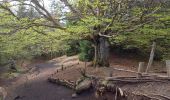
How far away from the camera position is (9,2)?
16.2 metres

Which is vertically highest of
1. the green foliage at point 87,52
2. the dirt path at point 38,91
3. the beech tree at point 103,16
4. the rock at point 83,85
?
the beech tree at point 103,16

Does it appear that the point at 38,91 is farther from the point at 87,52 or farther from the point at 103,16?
the point at 87,52

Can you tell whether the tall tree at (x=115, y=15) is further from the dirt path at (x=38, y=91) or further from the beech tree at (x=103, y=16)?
the dirt path at (x=38, y=91)

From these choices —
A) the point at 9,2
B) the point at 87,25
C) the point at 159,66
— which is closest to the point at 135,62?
the point at 159,66

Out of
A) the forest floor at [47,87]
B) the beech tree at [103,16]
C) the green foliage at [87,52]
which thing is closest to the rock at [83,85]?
the forest floor at [47,87]

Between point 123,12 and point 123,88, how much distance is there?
17.4 ft

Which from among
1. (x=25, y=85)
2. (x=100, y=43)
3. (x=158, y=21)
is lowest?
(x=25, y=85)

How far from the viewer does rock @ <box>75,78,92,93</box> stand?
14.8 metres

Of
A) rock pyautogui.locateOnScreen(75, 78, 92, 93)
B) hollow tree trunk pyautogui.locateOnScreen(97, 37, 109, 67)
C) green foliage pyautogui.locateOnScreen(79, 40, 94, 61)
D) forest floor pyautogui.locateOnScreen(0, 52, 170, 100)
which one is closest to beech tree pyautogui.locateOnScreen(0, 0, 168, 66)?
hollow tree trunk pyautogui.locateOnScreen(97, 37, 109, 67)

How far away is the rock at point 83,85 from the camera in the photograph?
48.4 ft

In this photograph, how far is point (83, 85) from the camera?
15.0 meters

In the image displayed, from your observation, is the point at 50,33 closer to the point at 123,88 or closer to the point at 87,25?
the point at 87,25

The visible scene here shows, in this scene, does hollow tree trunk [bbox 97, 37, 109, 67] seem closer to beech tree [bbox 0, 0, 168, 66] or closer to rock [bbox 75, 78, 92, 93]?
beech tree [bbox 0, 0, 168, 66]

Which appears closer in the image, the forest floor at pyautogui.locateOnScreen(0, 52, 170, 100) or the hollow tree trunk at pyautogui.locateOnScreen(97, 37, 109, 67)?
the forest floor at pyautogui.locateOnScreen(0, 52, 170, 100)
